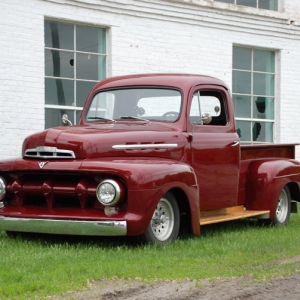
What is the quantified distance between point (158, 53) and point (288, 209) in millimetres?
4700

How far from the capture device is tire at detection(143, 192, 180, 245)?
7156 mm

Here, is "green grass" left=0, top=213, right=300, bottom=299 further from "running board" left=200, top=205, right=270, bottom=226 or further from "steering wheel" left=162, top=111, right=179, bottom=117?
"steering wheel" left=162, top=111, right=179, bottom=117

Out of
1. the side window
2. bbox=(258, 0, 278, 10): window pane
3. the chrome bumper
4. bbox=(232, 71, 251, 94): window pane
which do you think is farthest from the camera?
bbox=(258, 0, 278, 10): window pane

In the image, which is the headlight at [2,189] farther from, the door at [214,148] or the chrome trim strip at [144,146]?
the door at [214,148]

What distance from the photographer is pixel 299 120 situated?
1556 cm

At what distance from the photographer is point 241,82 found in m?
14.8

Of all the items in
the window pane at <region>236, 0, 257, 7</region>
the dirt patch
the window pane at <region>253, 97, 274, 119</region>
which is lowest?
the dirt patch

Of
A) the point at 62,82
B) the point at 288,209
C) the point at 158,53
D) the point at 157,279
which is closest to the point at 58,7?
the point at 62,82

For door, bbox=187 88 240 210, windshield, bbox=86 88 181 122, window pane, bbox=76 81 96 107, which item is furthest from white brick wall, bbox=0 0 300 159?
door, bbox=187 88 240 210

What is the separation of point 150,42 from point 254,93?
116 inches

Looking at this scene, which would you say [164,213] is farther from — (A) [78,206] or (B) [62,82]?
(B) [62,82]

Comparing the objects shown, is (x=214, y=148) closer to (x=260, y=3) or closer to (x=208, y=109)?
(x=208, y=109)

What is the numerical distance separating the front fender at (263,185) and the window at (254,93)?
5.54 metres

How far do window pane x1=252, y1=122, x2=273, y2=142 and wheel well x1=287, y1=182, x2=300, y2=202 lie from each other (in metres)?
5.25
